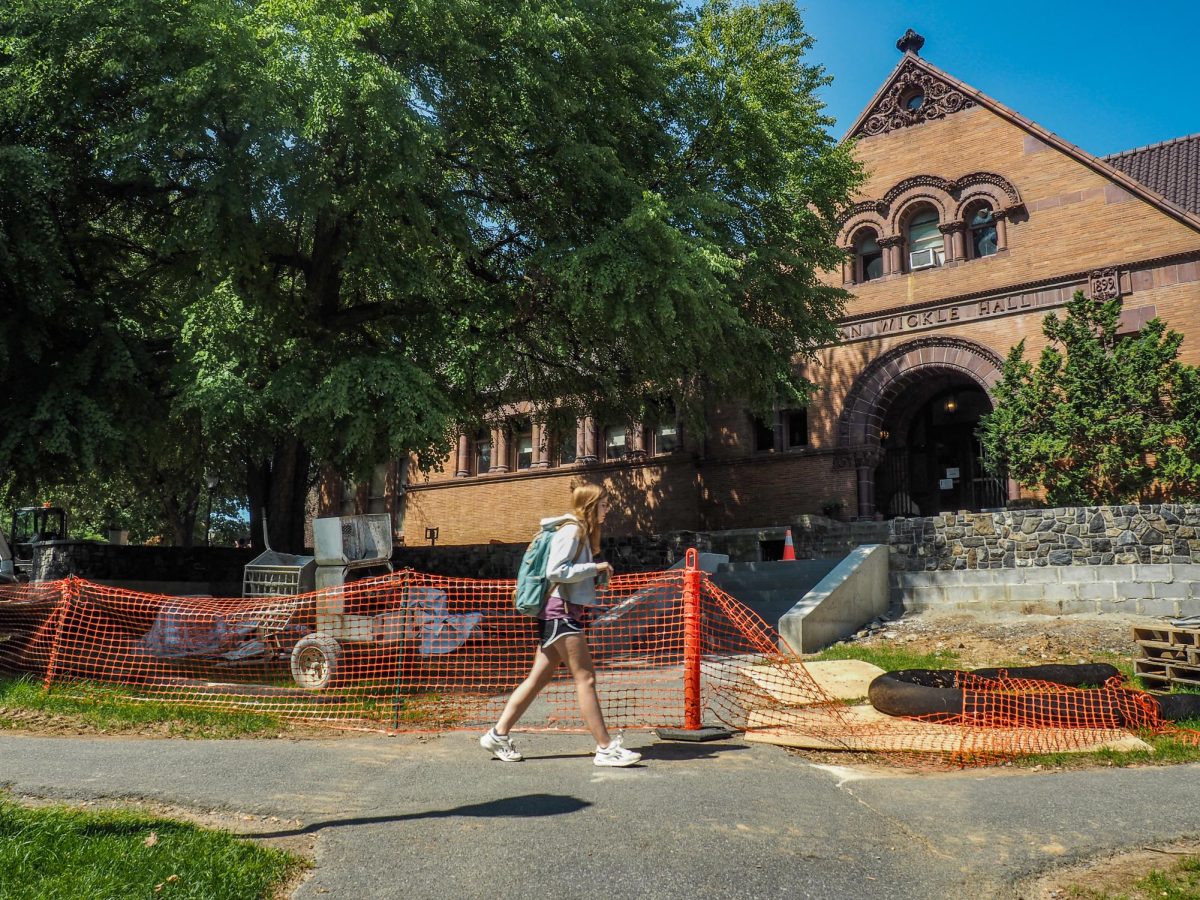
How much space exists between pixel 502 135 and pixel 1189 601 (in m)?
13.0

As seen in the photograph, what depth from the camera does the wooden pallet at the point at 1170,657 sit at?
8359 mm

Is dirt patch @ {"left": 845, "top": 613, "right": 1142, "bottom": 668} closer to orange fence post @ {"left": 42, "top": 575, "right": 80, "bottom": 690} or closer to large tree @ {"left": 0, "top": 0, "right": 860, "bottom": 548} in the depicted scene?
large tree @ {"left": 0, "top": 0, "right": 860, "bottom": 548}

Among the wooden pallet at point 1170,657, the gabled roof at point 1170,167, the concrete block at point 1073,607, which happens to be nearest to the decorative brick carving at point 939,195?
the gabled roof at point 1170,167

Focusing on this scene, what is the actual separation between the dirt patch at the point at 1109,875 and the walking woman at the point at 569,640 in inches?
97.6

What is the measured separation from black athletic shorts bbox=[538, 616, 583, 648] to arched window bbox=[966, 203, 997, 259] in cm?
2001

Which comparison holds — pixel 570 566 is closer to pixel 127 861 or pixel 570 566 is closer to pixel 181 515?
pixel 127 861

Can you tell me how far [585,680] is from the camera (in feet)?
18.7

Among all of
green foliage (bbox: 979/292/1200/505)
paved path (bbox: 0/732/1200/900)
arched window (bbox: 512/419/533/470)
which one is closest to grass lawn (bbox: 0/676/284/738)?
paved path (bbox: 0/732/1200/900)

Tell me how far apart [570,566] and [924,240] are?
67.8 feet

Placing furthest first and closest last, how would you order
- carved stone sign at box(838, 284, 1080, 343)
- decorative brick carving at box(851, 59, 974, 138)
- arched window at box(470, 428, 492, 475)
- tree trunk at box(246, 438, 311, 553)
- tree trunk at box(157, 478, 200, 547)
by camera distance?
1. arched window at box(470, 428, 492, 475)
2. tree trunk at box(157, 478, 200, 547)
3. decorative brick carving at box(851, 59, 974, 138)
4. carved stone sign at box(838, 284, 1080, 343)
5. tree trunk at box(246, 438, 311, 553)

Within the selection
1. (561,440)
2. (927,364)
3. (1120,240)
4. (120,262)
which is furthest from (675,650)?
(1120,240)

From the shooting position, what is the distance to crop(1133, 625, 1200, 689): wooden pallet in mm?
8359

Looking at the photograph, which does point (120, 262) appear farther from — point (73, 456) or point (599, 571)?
point (599, 571)

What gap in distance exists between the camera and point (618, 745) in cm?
566
